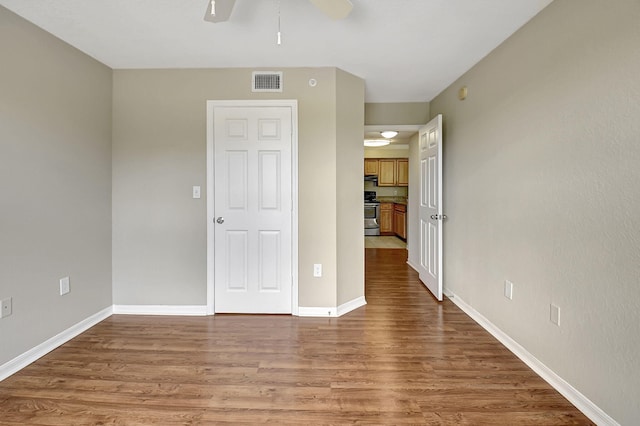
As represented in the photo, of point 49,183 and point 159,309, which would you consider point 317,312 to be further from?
point 49,183

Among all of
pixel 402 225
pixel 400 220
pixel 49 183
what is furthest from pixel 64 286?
pixel 400 220

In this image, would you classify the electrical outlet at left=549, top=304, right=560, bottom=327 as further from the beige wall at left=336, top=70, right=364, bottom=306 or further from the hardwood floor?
the beige wall at left=336, top=70, right=364, bottom=306

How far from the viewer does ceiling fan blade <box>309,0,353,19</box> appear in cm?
180

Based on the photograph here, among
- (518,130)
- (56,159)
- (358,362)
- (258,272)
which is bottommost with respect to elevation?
(358,362)

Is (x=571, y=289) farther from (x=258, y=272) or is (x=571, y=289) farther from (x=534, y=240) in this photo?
(x=258, y=272)

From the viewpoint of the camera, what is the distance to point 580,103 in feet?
6.10

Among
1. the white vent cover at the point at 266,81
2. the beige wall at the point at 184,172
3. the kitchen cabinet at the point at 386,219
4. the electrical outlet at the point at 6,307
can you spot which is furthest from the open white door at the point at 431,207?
the kitchen cabinet at the point at 386,219

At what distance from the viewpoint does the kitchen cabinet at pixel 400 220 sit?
25.4 ft

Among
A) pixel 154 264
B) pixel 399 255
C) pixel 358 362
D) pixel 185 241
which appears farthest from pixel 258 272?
pixel 399 255

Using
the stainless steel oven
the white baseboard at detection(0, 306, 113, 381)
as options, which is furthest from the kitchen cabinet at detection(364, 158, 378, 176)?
the white baseboard at detection(0, 306, 113, 381)

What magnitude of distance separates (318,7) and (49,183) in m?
2.25

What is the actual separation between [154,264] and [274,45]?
2.25 m

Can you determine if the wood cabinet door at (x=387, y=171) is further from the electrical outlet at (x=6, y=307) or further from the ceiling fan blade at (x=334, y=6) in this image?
the electrical outlet at (x=6, y=307)

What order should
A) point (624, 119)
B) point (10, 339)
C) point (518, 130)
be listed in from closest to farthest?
point (624, 119) < point (10, 339) < point (518, 130)
